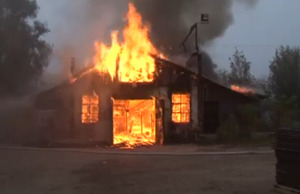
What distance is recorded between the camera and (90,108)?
27.8 meters

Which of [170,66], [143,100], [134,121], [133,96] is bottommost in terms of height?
[134,121]

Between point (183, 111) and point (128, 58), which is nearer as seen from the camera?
point (128, 58)

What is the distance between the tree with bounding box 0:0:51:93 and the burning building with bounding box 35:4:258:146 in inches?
195

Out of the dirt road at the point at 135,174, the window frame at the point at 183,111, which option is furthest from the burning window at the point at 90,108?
the dirt road at the point at 135,174

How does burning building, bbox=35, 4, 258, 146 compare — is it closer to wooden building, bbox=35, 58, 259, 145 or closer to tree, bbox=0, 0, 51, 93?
wooden building, bbox=35, 58, 259, 145

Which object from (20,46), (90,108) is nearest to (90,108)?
(90,108)

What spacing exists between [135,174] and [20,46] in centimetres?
2011

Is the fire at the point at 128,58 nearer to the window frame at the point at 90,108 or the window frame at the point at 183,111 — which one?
the window frame at the point at 90,108

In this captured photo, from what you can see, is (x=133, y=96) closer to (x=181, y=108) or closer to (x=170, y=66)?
(x=170, y=66)

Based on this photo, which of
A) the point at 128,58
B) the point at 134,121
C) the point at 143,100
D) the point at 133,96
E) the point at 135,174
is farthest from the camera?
the point at 134,121

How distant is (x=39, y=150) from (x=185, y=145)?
278 inches

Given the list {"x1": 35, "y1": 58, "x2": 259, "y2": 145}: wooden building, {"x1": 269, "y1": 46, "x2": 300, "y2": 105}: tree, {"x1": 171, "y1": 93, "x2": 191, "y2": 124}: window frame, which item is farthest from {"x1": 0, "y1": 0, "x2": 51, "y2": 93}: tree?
{"x1": 269, "y1": 46, "x2": 300, "y2": 105}: tree

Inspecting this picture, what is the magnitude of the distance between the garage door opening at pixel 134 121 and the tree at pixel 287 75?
58.5ft

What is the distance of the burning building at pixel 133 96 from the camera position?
27.1m
